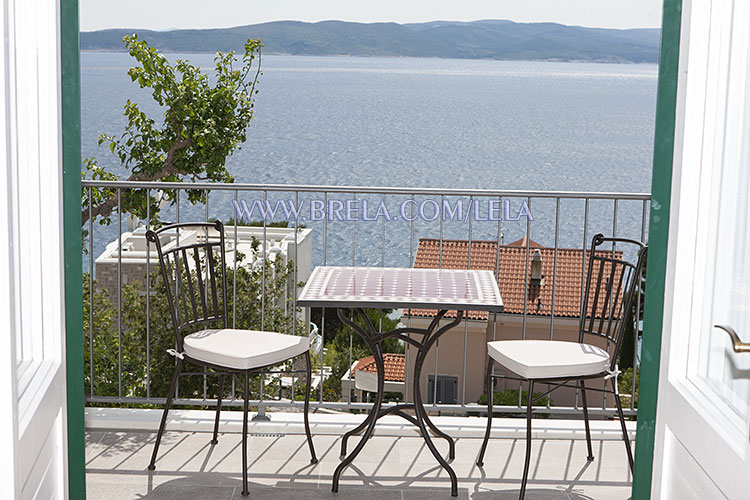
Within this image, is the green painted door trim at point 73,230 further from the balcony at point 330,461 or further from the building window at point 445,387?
the building window at point 445,387

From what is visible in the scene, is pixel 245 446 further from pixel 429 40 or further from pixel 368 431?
pixel 429 40

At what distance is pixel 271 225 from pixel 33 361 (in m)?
23.4

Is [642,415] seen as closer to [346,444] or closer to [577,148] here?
[346,444]

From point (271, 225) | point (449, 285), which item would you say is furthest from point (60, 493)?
point (271, 225)

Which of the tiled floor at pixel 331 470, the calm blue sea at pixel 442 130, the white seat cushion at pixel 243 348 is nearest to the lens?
the white seat cushion at pixel 243 348

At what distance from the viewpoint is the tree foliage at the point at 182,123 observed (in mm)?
9016

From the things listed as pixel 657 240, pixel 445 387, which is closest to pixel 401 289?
pixel 657 240

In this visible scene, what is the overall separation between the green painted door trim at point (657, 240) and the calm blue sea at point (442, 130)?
26.8 metres

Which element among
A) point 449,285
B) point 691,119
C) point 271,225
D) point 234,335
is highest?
point 691,119

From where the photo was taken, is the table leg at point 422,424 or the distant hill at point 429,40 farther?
the distant hill at point 429,40

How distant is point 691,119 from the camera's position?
1.59 metres

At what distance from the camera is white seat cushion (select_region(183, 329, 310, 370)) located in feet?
9.80

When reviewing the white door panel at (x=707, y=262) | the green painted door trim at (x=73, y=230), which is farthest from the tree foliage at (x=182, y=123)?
the white door panel at (x=707, y=262)

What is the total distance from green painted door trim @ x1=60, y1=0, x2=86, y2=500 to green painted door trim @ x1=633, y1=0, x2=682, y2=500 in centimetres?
139
